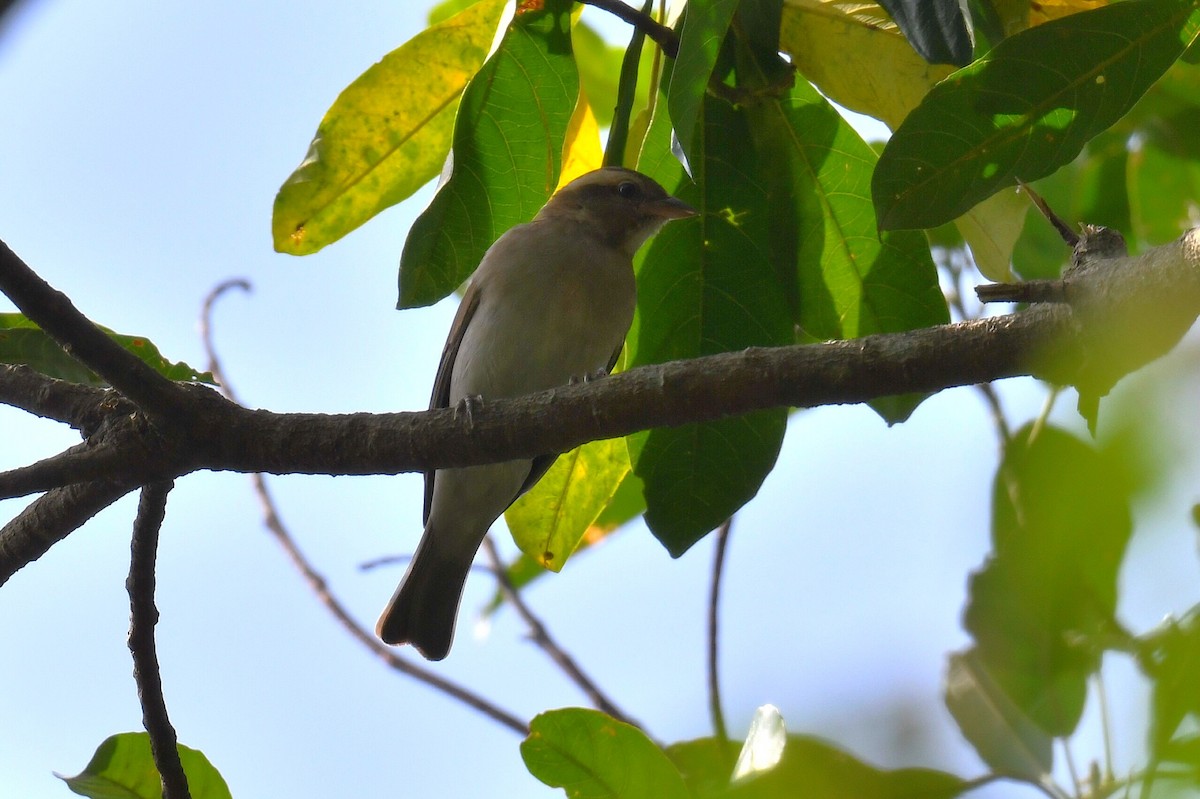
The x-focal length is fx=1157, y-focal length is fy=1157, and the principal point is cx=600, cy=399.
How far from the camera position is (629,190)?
4.44 metres

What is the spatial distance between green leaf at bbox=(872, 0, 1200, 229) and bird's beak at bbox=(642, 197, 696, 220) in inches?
34.6

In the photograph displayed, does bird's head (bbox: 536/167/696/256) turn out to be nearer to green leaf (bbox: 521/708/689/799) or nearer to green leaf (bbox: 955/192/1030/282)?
green leaf (bbox: 955/192/1030/282)

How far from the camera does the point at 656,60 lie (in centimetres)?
356

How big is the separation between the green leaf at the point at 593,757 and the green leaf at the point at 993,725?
36.4 inches

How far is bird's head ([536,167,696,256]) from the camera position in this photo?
→ 176 inches

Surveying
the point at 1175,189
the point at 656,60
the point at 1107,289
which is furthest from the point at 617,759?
the point at 1175,189

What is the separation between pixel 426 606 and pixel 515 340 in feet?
4.09

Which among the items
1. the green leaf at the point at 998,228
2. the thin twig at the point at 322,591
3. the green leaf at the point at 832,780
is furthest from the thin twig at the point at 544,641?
the green leaf at the point at 832,780

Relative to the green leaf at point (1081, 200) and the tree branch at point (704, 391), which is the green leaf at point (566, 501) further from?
the green leaf at point (1081, 200)

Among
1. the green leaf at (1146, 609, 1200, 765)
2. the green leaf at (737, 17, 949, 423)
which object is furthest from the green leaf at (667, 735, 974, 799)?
the green leaf at (737, 17, 949, 423)

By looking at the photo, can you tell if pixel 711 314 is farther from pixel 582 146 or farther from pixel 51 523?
pixel 51 523

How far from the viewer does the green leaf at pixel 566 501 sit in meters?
3.92

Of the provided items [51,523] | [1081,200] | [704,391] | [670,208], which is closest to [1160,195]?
[1081,200]

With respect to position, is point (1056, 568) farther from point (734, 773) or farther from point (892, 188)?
point (892, 188)
